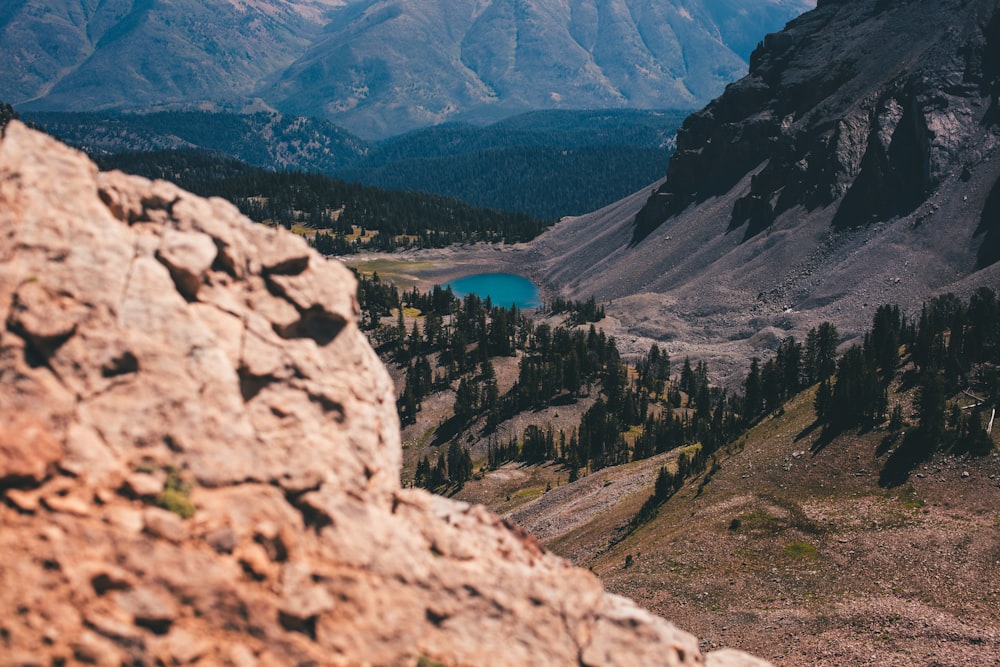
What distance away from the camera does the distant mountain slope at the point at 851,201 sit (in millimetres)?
136125

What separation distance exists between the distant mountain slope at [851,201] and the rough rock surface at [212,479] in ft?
392

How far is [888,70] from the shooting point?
561 feet

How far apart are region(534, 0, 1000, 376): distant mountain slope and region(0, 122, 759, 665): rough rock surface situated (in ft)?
392

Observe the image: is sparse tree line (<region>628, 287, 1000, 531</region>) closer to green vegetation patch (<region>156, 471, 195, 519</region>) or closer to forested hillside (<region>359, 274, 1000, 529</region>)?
forested hillside (<region>359, 274, 1000, 529</region>)

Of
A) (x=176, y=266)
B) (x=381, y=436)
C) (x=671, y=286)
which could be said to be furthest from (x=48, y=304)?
(x=671, y=286)

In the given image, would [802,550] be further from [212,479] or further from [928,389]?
[212,479]

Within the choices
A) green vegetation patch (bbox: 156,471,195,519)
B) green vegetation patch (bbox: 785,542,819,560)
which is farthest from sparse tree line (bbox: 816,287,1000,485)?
green vegetation patch (bbox: 156,471,195,519)

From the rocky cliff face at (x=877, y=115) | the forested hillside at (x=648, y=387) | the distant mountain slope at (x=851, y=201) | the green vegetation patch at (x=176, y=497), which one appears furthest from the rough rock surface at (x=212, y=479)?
the rocky cliff face at (x=877, y=115)

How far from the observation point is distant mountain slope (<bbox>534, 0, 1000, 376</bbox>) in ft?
447

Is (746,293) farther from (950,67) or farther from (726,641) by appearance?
(726,641)

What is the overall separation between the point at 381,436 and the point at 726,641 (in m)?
32.6

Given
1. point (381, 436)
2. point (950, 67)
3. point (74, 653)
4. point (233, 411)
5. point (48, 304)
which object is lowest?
point (74, 653)

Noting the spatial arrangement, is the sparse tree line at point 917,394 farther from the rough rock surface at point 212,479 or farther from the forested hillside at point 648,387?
the rough rock surface at point 212,479

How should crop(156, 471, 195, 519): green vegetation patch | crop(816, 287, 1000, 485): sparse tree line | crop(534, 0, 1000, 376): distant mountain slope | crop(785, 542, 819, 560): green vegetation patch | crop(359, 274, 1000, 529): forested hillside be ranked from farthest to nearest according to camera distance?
crop(534, 0, 1000, 376): distant mountain slope < crop(359, 274, 1000, 529): forested hillside < crop(816, 287, 1000, 485): sparse tree line < crop(785, 542, 819, 560): green vegetation patch < crop(156, 471, 195, 519): green vegetation patch
